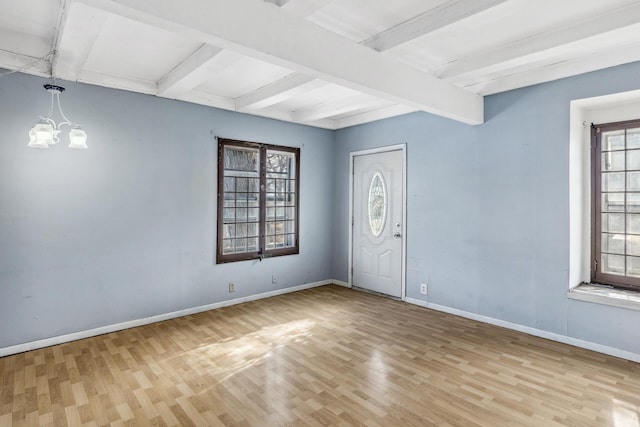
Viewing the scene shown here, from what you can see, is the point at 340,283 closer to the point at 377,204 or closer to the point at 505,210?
the point at 377,204

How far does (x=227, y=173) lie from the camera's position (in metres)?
4.68

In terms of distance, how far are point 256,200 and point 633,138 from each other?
13.9 ft

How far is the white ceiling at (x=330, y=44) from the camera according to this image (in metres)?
2.18

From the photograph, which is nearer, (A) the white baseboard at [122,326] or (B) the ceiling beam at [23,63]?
(B) the ceiling beam at [23,63]

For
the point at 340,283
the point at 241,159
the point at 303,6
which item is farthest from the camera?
the point at 340,283

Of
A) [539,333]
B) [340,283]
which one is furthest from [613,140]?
[340,283]

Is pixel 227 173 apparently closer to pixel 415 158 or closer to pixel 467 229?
pixel 415 158

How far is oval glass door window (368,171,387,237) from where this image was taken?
17.2 feet

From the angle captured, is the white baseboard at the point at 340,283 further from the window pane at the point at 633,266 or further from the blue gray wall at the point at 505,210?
the window pane at the point at 633,266

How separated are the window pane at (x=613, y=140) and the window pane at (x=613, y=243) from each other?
86 centimetres

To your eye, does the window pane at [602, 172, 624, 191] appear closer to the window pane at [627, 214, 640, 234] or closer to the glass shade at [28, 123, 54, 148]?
the window pane at [627, 214, 640, 234]

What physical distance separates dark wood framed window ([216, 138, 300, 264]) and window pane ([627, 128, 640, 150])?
3.90 metres

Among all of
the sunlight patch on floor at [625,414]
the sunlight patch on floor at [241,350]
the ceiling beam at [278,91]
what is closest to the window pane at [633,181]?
the sunlight patch on floor at [625,414]

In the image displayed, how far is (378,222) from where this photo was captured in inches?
209
